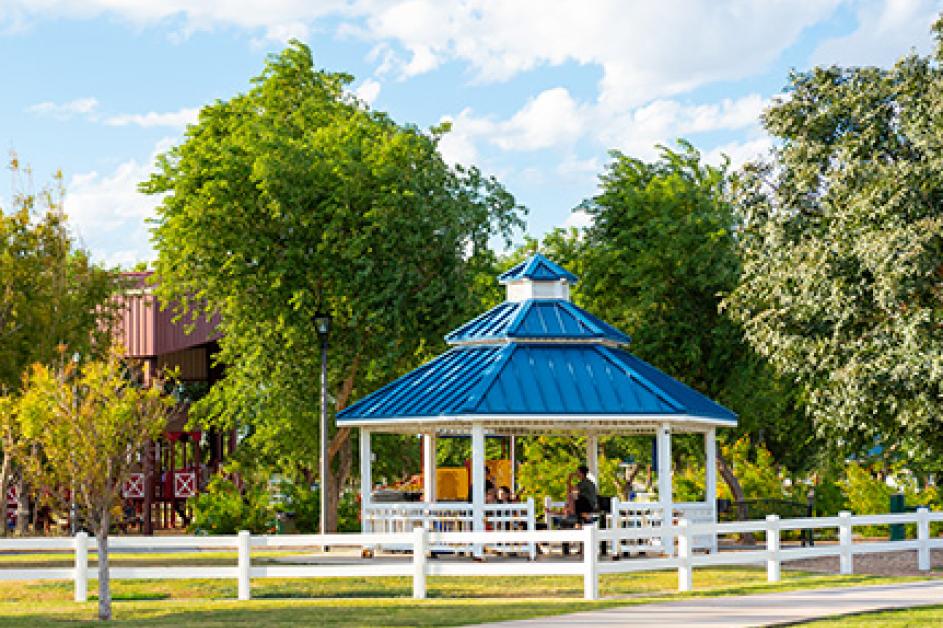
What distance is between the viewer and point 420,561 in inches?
861

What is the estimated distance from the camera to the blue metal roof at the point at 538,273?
31978 mm

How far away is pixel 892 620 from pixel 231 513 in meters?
25.5

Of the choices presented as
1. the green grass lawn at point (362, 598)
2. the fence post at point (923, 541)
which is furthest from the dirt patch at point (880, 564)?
the green grass lawn at point (362, 598)

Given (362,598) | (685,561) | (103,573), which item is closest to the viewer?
(103,573)

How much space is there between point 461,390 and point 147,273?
23.5 meters

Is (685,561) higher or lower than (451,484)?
lower

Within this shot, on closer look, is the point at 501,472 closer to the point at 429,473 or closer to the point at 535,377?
the point at 429,473

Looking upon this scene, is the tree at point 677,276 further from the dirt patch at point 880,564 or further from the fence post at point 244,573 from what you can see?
the fence post at point 244,573

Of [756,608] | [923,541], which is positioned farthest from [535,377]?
[756,608]

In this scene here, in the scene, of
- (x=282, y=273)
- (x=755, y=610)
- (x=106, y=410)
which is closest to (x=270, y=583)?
(x=106, y=410)

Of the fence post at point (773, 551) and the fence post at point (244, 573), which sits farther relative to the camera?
the fence post at point (773, 551)

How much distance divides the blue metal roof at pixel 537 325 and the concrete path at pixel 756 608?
10417mm

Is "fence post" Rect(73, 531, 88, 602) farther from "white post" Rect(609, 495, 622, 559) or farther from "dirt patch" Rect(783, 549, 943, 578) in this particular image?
"dirt patch" Rect(783, 549, 943, 578)

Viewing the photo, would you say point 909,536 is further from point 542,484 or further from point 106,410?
point 106,410
